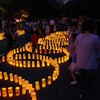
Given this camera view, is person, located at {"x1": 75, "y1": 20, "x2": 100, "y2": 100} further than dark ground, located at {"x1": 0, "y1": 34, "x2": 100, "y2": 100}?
No

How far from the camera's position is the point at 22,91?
904 cm

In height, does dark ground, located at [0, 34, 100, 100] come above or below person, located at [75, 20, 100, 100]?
below

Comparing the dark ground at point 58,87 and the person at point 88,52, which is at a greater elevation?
the person at point 88,52

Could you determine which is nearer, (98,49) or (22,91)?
(98,49)

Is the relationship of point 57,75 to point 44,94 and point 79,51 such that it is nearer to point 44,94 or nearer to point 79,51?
point 44,94

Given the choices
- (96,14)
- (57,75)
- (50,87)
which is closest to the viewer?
(50,87)

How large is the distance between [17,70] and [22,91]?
145 inches

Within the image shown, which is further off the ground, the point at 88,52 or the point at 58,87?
the point at 88,52

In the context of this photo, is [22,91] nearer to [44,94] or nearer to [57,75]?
[44,94]

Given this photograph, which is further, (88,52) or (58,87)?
(58,87)

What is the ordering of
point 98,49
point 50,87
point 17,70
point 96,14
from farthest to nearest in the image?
point 96,14 < point 17,70 < point 50,87 < point 98,49

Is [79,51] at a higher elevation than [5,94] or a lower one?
higher

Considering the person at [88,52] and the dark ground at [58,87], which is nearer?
the person at [88,52]

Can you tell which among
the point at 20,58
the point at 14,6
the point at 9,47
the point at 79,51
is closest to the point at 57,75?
the point at 79,51
